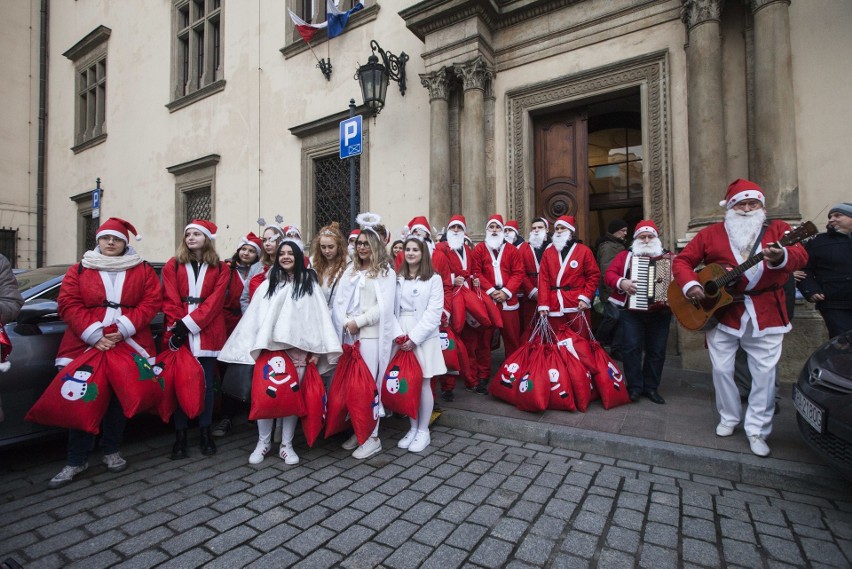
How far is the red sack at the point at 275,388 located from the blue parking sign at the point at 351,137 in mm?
3743

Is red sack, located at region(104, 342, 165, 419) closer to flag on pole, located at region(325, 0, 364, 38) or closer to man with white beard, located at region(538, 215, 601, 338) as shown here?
man with white beard, located at region(538, 215, 601, 338)

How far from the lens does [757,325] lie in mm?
3432

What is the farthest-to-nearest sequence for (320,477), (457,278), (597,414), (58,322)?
1. (457,278)
2. (597,414)
3. (58,322)
4. (320,477)

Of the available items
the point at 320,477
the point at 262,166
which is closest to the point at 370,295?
the point at 320,477

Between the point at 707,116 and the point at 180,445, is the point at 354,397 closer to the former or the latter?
the point at 180,445

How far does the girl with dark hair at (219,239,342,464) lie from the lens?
354 centimetres

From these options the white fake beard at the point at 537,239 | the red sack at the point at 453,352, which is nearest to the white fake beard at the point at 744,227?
the white fake beard at the point at 537,239

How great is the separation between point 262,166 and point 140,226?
578cm

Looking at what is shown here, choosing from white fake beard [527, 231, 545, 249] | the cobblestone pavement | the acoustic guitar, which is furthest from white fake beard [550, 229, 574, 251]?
the cobblestone pavement

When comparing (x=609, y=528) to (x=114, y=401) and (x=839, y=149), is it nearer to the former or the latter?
(x=114, y=401)

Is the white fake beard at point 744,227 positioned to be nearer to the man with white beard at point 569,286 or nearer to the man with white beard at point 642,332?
the man with white beard at point 642,332

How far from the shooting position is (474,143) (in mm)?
7781

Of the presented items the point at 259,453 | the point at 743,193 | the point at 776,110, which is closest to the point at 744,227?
the point at 743,193

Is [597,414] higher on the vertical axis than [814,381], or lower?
lower
